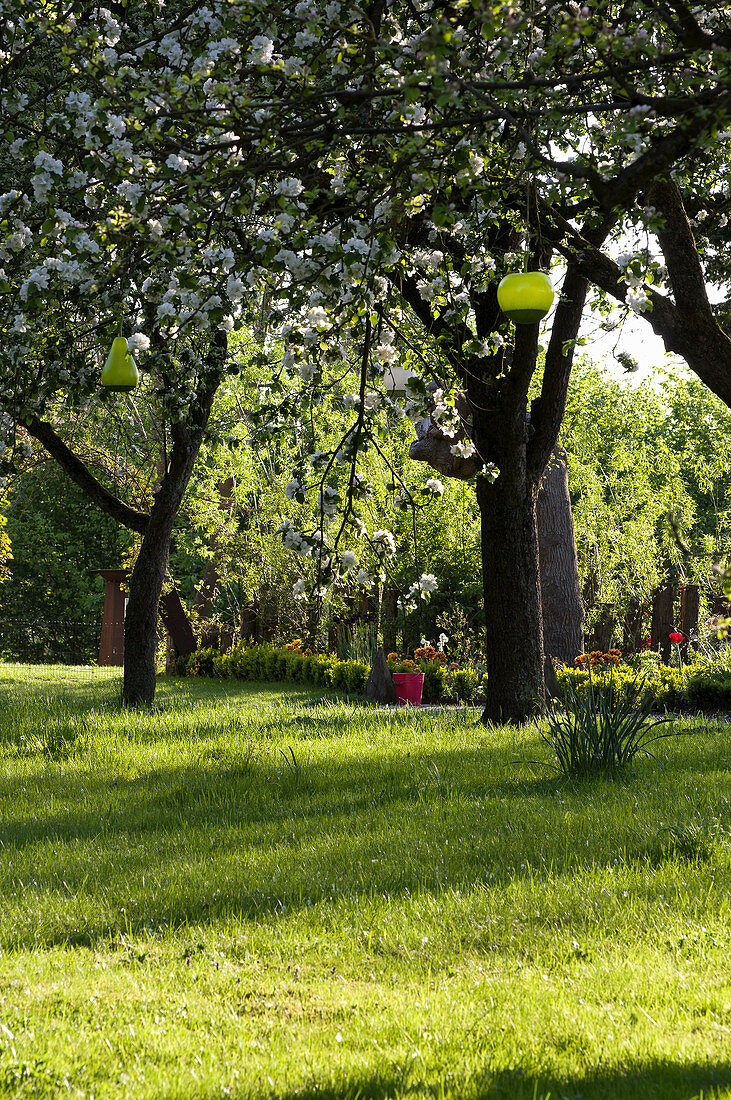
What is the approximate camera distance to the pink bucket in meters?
11.3

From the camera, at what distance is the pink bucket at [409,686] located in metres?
11.3

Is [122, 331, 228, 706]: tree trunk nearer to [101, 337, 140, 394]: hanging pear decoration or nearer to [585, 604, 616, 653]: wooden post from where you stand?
[101, 337, 140, 394]: hanging pear decoration

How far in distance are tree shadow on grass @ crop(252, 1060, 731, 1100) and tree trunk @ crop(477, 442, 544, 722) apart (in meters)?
5.06

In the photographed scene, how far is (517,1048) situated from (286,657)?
12057mm

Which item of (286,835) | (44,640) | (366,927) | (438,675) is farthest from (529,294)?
(44,640)

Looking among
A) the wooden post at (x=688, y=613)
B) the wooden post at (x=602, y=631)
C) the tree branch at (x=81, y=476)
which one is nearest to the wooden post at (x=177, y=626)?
the wooden post at (x=602, y=631)

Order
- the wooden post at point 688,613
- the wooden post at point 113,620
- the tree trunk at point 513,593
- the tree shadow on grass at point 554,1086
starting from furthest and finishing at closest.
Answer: the wooden post at point 113,620, the wooden post at point 688,613, the tree trunk at point 513,593, the tree shadow on grass at point 554,1086

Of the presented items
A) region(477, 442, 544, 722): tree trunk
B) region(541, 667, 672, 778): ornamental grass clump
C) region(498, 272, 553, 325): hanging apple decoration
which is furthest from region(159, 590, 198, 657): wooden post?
region(498, 272, 553, 325): hanging apple decoration

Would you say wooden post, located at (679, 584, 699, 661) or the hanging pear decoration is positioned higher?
the hanging pear decoration

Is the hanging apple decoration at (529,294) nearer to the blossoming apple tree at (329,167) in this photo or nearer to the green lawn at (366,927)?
the blossoming apple tree at (329,167)

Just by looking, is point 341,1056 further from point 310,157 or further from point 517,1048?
point 310,157

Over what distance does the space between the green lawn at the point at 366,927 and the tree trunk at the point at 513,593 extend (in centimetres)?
104

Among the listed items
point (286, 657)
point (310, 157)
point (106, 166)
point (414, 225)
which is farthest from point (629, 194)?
point (286, 657)

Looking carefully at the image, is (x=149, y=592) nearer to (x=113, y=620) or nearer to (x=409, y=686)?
(x=409, y=686)
